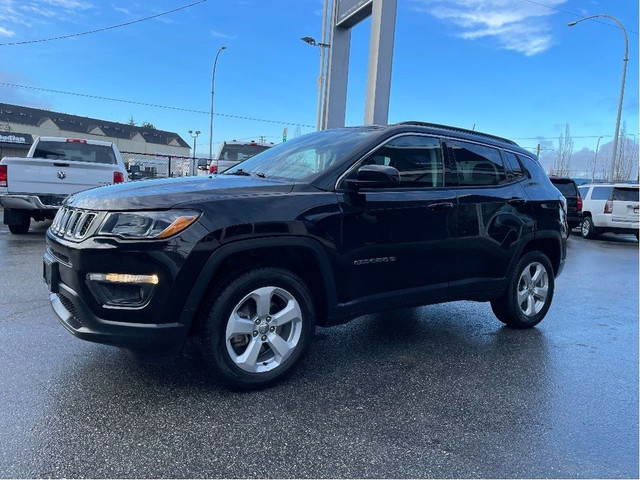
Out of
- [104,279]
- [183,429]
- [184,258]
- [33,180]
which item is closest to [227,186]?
[184,258]

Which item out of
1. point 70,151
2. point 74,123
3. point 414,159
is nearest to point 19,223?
point 70,151

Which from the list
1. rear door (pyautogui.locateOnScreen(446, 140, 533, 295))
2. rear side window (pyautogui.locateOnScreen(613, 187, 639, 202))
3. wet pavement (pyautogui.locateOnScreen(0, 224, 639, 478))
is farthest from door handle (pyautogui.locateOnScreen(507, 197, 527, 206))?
rear side window (pyautogui.locateOnScreen(613, 187, 639, 202))

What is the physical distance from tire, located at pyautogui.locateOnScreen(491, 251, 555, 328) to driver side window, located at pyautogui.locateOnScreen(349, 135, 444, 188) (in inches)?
54.3

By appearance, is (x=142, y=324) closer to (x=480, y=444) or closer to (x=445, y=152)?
(x=480, y=444)

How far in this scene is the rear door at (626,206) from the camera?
47.4 ft

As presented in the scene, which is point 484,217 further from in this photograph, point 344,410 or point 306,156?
point 344,410

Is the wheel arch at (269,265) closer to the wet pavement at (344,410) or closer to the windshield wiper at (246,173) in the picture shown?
the wet pavement at (344,410)

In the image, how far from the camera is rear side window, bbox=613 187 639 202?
573 inches

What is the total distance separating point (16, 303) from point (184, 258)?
307 cm

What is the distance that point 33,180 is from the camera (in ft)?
27.7

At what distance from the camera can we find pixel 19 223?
9367 mm

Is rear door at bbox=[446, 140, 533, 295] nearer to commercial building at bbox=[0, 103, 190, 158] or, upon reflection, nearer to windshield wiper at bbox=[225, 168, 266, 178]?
windshield wiper at bbox=[225, 168, 266, 178]

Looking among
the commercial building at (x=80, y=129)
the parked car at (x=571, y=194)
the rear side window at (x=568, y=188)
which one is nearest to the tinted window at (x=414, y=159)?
the parked car at (x=571, y=194)

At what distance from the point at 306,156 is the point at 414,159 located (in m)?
0.88
